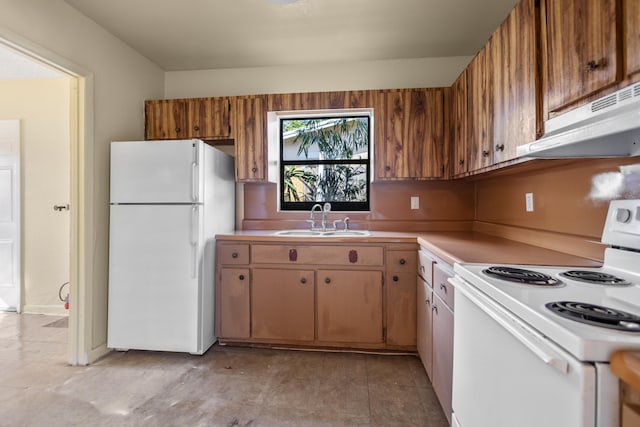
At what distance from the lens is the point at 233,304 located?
2.51 meters

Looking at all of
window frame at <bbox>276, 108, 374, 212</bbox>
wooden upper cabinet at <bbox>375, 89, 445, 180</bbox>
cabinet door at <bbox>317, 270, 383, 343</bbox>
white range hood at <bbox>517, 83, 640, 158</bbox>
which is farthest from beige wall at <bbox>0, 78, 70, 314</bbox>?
white range hood at <bbox>517, 83, 640, 158</bbox>

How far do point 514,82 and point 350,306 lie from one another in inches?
68.1

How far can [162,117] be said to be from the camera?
2.90m

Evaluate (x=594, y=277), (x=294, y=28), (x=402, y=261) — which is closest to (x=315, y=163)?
(x=294, y=28)

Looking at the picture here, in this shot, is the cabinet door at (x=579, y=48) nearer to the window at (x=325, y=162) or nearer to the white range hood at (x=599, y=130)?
the white range hood at (x=599, y=130)

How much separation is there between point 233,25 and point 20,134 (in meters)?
2.67

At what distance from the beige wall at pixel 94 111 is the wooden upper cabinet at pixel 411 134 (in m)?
2.12

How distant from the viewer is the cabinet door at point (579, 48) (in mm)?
1001

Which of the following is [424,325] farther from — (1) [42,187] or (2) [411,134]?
(1) [42,187]

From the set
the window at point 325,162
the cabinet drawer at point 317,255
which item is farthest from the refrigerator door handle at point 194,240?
the window at point 325,162

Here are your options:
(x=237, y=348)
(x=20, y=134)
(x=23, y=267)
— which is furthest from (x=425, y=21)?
(x=23, y=267)

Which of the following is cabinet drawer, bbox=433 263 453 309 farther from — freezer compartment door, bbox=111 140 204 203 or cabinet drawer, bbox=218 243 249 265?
freezer compartment door, bbox=111 140 204 203

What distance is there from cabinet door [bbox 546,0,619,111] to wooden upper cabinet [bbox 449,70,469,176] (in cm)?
93

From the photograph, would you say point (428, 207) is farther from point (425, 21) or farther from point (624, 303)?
point (624, 303)
